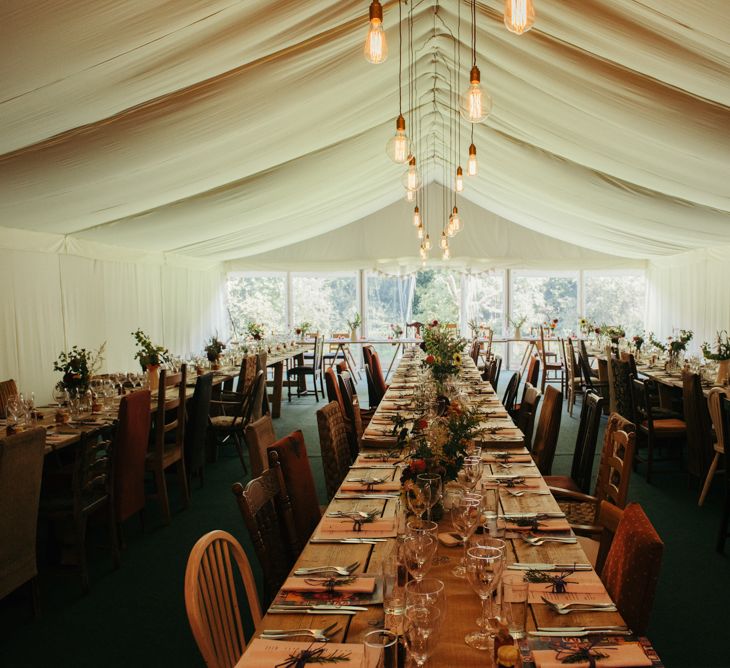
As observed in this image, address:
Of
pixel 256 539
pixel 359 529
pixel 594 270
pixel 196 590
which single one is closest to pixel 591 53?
pixel 359 529

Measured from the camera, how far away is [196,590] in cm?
163

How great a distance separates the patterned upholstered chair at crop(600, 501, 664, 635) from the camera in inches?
63.0

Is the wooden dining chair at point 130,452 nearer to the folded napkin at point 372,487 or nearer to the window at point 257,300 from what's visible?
the folded napkin at point 372,487

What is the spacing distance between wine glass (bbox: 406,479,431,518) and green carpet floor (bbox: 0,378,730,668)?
5.14ft

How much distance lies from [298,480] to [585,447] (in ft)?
5.95

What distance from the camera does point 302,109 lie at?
5367 millimetres

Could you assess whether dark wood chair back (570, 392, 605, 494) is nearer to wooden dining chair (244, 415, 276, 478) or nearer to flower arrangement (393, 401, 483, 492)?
flower arrangement (393, 401, 483, 492)

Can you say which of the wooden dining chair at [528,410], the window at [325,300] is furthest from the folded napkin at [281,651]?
the window at [325,300]

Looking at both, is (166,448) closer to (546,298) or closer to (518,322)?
(518,322)

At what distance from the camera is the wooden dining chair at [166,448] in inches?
180

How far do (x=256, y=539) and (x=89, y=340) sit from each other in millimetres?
7706

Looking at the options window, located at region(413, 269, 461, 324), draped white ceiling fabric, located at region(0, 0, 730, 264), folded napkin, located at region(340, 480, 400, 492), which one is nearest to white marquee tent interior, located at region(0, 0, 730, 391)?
draped white ceiling fabric, located at region(0, 0, 730, 264)

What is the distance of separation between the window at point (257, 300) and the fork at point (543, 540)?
1274 cm

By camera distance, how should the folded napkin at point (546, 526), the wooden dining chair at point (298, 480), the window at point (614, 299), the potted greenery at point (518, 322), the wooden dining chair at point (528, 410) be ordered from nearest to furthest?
1. the folded napkin at point (546, 526)
2. the wooden dining chair at point (298, 480)
3. the wooden dining chair at point (528, 410)
4. the potted greenery at point (518, 322)
5. the window at point (614, 299)
